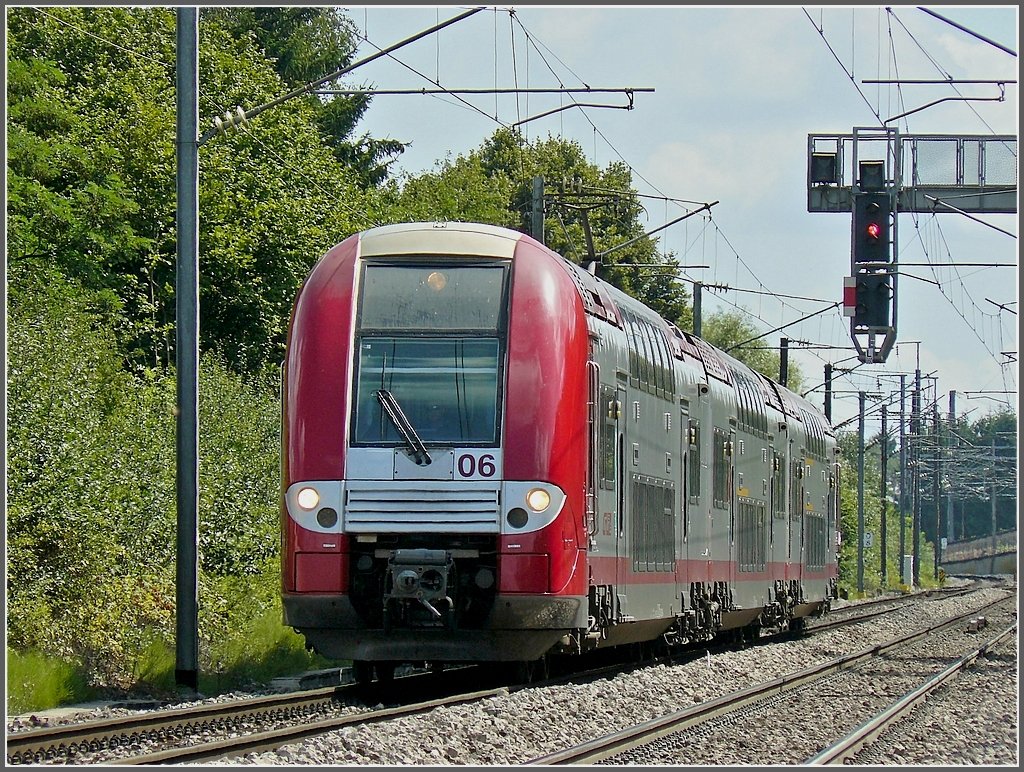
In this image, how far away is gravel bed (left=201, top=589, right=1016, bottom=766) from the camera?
34.9 feet

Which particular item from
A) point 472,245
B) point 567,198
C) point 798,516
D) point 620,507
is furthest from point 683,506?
point 567,198

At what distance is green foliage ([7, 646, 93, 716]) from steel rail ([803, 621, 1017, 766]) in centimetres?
662

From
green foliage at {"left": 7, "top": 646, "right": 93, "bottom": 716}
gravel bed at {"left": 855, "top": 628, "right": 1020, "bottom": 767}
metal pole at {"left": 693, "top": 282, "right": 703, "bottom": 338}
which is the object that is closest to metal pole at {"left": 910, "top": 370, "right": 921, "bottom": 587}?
metal pole at {"left": 693, "top": 282, "right": 703, "bottom": 338}

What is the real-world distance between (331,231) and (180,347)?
22.8 meters

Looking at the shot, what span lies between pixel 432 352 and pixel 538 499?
5.01ft

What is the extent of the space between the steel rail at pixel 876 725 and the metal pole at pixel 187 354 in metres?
6.60

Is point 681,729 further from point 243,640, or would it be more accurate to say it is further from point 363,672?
point 243,640

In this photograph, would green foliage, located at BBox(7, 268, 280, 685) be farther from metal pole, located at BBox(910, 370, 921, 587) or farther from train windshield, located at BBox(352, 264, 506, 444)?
metal pole, located at BBox(910, 370, 921, 587)

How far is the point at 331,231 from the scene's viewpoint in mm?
39844

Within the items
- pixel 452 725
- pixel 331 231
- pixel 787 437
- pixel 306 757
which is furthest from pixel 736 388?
pixel 331 231

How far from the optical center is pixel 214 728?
1248 centimetres

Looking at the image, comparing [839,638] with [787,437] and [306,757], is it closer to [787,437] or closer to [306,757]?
[787,437]

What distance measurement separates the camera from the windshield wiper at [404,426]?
13.9m

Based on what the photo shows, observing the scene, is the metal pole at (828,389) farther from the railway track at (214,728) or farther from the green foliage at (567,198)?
the railway track at (214,728)
